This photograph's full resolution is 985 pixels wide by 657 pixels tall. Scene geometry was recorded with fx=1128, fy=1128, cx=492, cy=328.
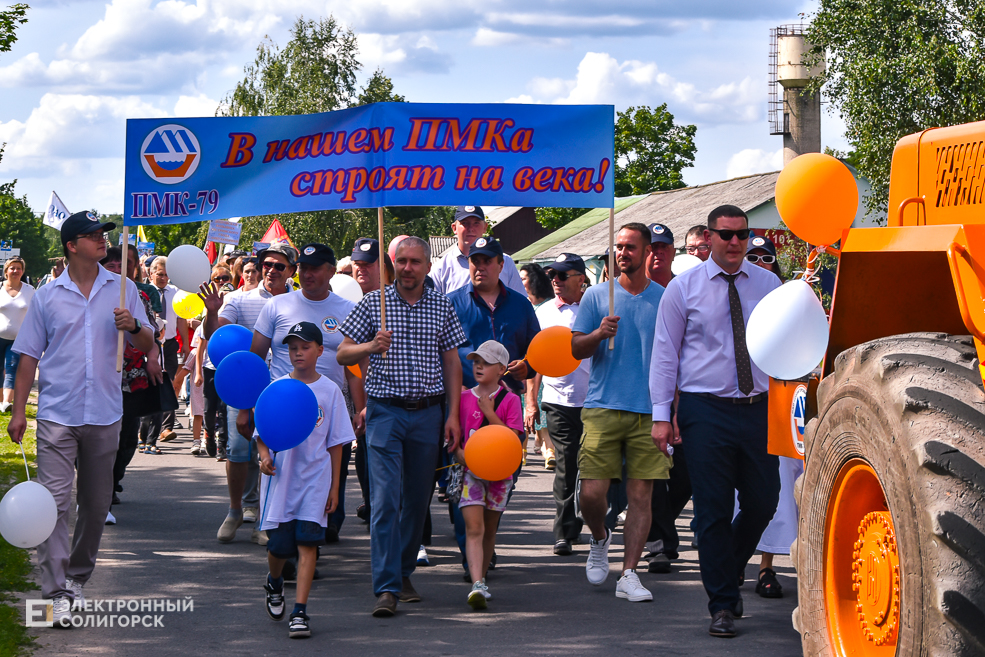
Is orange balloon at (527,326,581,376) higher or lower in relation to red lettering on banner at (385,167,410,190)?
lower

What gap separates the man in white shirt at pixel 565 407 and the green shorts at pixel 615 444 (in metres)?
1.23

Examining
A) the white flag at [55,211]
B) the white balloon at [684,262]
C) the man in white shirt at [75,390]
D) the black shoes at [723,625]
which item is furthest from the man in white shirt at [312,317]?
the white flag at [55,211]

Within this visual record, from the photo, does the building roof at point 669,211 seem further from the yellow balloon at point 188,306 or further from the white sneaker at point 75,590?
the white sneaker at point 75,590

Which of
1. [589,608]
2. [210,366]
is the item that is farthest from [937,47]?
[589,608]

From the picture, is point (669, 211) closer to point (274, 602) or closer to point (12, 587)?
point (12, 587)

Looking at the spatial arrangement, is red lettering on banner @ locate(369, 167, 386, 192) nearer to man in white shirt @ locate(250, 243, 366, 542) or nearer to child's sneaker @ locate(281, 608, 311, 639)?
man in white shirt @ locate(250, 243, 366, 542)

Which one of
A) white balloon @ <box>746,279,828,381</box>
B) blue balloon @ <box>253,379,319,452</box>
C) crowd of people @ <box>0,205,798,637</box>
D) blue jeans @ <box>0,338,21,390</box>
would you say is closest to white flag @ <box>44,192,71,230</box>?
blue jeans @ <box>0,338,21,390</box>

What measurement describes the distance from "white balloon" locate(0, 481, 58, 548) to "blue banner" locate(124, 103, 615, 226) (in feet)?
5.85

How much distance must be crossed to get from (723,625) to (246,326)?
16.7 feet

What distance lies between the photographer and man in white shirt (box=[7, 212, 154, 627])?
6324 mm

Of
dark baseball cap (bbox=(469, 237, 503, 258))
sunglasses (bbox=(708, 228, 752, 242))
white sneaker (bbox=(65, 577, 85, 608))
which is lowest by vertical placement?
white sneaker (bbox=(65, 577, 85, 608))

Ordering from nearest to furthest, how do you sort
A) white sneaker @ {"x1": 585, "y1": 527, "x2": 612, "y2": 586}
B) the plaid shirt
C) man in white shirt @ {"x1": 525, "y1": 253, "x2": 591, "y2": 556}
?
1. the plaid shirt
2. white sneaker @ {"x1": 585, "y1": 527, "x2": 612, "y2": 586}
3. man in white shirt @ {"x1": 525, "y1": 253, "x2": 591, "y2": 556}

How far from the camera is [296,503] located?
632 cm

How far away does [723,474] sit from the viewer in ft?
20.1
